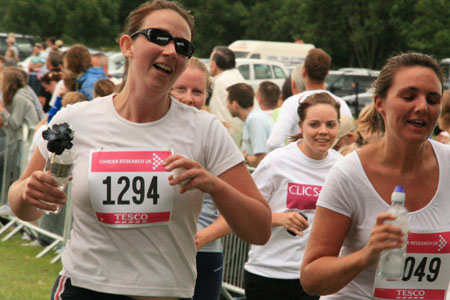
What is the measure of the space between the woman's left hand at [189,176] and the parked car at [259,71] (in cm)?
2466

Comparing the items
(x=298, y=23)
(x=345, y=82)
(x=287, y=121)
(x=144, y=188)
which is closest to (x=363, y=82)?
(x=345, y=82)

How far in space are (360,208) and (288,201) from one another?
233 cm

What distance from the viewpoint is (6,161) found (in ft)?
36.4

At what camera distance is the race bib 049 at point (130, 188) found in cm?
332

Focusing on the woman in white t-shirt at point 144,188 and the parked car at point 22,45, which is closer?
the woman in white t-shirt at point 144,188

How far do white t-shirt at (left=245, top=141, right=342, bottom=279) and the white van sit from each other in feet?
97.5

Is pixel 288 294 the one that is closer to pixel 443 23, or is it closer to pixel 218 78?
pixel 218 78

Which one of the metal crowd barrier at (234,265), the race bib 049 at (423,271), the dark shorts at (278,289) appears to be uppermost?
the race bib 049 at (423,271)

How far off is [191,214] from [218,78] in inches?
303

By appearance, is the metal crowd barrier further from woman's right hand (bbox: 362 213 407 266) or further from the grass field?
woman's right hand (bbox: 362 213 407 266)

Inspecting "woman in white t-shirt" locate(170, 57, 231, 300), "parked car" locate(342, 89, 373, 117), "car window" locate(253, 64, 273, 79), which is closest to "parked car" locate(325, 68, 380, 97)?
"parked car" locate(342, 89, 373, 117)

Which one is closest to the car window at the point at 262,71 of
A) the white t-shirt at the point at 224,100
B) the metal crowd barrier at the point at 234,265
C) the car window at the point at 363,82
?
the car window at the point at 363,82

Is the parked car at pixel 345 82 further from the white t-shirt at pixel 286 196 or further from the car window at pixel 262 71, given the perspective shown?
the white t-shirt at pixel 286 196

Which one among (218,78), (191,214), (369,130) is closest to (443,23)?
(218,78)
